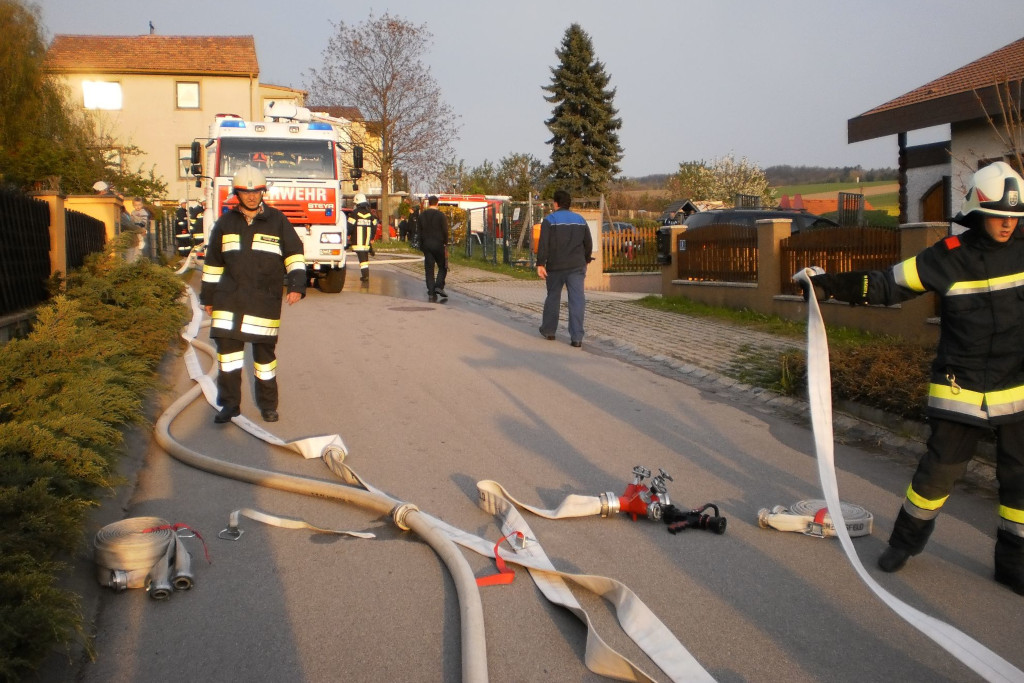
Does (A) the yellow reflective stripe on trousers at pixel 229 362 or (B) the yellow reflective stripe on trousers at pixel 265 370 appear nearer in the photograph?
(A) the yellow reflective stripe on trousers at pixel 229 362

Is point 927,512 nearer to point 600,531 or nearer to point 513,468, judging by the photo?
point 600,531

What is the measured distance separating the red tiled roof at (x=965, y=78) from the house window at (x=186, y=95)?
3884 centimetres

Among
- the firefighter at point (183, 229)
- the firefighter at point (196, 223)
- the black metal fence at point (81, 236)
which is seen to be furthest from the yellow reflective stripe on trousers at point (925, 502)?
the firefighter at point (183, 229)

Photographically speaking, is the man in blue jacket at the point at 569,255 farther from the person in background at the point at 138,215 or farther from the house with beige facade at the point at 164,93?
the house with beige facade at the point at 164,93

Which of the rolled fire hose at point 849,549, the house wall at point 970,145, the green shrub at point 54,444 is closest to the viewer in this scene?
the green shrub at point 54,444

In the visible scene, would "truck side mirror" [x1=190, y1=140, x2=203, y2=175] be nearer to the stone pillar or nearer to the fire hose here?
the stone pillar

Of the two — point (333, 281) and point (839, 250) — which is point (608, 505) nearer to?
point (839, 250)

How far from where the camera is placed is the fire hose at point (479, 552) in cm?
352

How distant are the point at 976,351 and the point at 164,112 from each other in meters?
49.6

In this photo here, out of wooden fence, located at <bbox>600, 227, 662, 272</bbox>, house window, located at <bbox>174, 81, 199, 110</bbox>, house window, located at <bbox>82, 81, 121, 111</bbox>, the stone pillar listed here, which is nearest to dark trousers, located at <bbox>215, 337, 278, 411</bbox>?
the stone pillar

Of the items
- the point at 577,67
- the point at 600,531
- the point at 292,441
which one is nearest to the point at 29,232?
the point at 292,441

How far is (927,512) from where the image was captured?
4492 mm

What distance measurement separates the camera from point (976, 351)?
14.4 ft

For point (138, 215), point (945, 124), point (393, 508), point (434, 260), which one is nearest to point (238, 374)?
point (393, 508)
